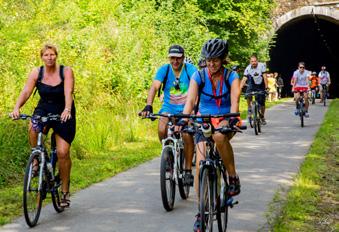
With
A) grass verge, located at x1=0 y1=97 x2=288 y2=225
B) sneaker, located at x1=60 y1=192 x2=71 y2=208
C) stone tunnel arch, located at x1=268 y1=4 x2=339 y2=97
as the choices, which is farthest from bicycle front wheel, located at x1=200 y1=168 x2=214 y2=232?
stone tunnel arch, located at x1=268 y1=4 x2=339 y2=97

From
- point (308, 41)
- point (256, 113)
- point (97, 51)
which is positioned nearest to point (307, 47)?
point (308, 41)

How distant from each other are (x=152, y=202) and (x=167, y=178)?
0.65 meters

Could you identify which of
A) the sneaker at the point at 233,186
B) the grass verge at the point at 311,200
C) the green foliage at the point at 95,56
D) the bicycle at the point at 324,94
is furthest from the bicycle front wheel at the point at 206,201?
the bicycle at the point at 324,94

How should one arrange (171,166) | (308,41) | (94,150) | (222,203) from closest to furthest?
(222,203) → (171,166) → (94,150) → (308,41)

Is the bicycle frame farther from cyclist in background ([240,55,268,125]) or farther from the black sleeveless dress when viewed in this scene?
cyclist in background ([240,55,268,125])

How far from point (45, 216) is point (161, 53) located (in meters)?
11.6

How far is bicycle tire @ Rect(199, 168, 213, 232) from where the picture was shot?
5207 mm

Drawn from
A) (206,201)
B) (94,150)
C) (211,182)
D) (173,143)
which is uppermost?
(173,143)

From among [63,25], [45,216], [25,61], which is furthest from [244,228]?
[63,25]

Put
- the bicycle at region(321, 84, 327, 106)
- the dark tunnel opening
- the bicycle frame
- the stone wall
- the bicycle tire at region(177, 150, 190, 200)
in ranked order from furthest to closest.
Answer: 1. the dark tunnel opening
2. the stone wall
3. the bicycle at region(321, 84, 327, 106)
4. the bicycle tire at region(177, 150, 190, 200)
5. the bicycle frame

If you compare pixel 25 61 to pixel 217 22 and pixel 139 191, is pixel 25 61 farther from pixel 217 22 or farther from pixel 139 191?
pixel 217 22

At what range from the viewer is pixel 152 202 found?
7840 millimetres

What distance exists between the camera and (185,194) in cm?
795

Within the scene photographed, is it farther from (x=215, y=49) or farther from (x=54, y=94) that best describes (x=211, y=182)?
(x=54, y=94)
